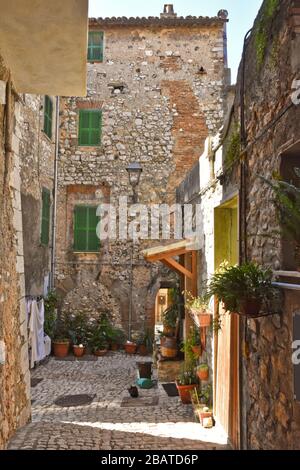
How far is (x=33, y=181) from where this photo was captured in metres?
11.0

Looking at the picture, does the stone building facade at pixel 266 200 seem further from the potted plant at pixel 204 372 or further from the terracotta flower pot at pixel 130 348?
the terracotta flower pot at pixel 130 348

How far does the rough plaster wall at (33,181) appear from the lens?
408 inches

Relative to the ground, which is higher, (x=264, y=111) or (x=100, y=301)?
(x=264, y=111)

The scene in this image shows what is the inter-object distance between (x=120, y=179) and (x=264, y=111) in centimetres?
944

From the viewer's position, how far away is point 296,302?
290 cm

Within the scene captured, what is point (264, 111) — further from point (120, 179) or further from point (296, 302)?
point (120, 179)

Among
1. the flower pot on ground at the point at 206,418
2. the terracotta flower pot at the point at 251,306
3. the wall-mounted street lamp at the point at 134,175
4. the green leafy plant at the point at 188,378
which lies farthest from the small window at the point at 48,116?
the terracotta flower pot at the point at 251,306

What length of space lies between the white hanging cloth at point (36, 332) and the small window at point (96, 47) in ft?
26.0

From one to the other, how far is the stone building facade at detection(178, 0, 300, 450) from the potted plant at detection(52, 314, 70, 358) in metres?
7.27

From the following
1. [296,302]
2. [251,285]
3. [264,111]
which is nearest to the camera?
[296,302]

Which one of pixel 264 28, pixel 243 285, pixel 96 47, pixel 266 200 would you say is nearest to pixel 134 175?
pixel 96 47

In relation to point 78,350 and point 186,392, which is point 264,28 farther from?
point 78,350

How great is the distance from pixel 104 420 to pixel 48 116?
8.84 meters

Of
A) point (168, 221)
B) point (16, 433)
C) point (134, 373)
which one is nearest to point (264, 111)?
point (16, 433)
